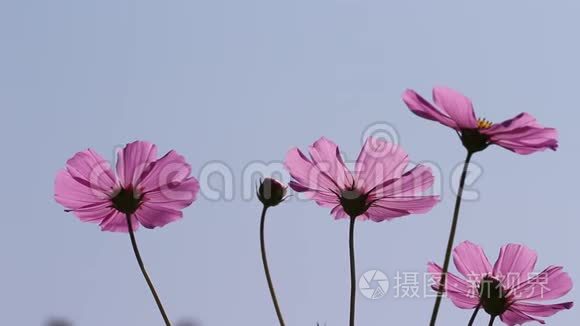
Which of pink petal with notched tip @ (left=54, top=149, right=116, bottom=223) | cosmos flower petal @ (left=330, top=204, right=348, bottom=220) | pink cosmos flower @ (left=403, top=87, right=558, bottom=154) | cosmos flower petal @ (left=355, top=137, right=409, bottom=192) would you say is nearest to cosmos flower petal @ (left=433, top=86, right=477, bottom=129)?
pink cosmos flower @ (left=403, top=87, right=558, bottom=154)

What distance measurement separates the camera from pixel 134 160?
1.09 metres

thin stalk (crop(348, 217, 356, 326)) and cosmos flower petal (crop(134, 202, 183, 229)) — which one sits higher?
cosmos flower petal (crop(134, 202, 183, 229))

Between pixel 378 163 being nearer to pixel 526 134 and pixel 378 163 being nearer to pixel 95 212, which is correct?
pixel 526 134

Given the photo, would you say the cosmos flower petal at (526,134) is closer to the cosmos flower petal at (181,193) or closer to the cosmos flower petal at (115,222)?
the cosmos flower petal at (181,193)

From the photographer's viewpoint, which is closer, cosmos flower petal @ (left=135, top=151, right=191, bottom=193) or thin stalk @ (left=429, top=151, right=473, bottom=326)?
thin stalk @ (left=429, top=151, right=473, bottom=326)

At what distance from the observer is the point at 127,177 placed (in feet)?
3.59

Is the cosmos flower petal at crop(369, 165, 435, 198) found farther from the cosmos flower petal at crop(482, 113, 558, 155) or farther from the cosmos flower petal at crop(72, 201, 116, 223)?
the cosmos flower petal at crop(72, 201, 116, 223)

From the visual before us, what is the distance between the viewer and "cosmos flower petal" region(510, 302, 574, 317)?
3.30 feet

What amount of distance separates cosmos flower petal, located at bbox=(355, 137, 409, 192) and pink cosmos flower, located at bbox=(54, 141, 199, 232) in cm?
22

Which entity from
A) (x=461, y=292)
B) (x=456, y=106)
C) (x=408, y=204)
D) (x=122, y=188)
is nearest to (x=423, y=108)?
(x=456, y=106)

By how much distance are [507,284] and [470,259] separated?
2.2 inches

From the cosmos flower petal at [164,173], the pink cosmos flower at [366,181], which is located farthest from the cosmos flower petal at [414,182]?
the cosmos flower petal at [164,173]

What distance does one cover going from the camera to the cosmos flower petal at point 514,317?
1.04 metres

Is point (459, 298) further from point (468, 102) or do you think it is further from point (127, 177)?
point (127, 177)
